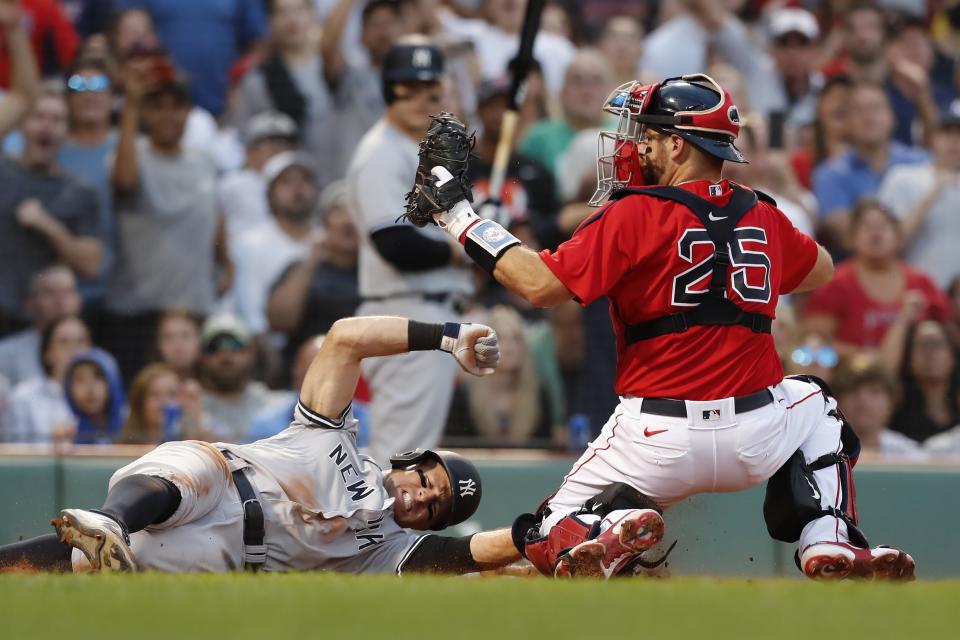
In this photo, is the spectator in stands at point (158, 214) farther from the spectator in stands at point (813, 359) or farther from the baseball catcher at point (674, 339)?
the baseball catcher at point (674, 339)

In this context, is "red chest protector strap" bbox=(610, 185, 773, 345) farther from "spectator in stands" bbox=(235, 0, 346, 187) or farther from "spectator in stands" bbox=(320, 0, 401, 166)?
"spectator in stands" bbox=(235, 0, 346, 187)

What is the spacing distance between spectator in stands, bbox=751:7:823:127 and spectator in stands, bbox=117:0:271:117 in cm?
377

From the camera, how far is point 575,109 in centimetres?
1023

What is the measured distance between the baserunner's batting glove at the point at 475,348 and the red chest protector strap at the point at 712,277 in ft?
1.76

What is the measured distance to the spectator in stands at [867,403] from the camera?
8.88 m

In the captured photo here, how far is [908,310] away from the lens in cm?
950

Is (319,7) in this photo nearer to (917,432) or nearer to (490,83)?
(490,83)

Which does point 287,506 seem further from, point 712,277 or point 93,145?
point 93,145

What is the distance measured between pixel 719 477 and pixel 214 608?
197 centimetres

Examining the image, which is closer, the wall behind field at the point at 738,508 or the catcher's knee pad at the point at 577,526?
the catcher's knee pad at the point at 577,526

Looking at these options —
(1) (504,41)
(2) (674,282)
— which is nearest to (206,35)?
(1) (504,41)

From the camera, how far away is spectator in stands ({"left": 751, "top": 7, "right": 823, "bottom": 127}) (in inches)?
458

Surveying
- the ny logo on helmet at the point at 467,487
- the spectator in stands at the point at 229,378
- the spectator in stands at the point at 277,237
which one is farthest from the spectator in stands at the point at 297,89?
the ny logo on helmet at the point at 467,487

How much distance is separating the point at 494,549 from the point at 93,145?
5135mm
